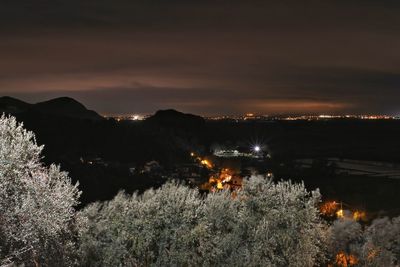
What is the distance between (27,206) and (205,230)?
8815 mm

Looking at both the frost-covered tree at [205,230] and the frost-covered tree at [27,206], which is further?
the frost-covered tree at [205,230]

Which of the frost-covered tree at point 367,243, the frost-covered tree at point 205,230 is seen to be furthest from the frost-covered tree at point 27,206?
the frost-covered tree at point 367,243

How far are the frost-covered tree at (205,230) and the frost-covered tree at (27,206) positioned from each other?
134 inches

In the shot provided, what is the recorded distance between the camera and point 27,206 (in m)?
14.8

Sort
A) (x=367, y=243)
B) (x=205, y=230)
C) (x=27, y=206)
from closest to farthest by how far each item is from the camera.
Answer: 1. (x=27, y=206)
2. (x=205, y=230)
3. (x=367, y=243)

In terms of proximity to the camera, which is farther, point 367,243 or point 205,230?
point 367,243

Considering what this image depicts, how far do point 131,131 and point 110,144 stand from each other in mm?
13241

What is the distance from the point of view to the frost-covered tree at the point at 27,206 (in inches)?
575

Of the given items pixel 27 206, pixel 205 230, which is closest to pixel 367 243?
pixel 205 230

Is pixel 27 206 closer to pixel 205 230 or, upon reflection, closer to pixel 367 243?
pixel 205 230

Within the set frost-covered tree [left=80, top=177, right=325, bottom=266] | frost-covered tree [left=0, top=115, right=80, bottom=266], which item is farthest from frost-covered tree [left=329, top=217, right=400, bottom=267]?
frost-covered tree [left=0, top=115, right=80, bottom=266]

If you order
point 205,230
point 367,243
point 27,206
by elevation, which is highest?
point 27,206

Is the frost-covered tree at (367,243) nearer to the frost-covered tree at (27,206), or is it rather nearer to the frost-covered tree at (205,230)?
the frost-covered tree at (205,230)

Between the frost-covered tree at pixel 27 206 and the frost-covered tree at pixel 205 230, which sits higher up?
the frost-covered tree at pixel 27 206
